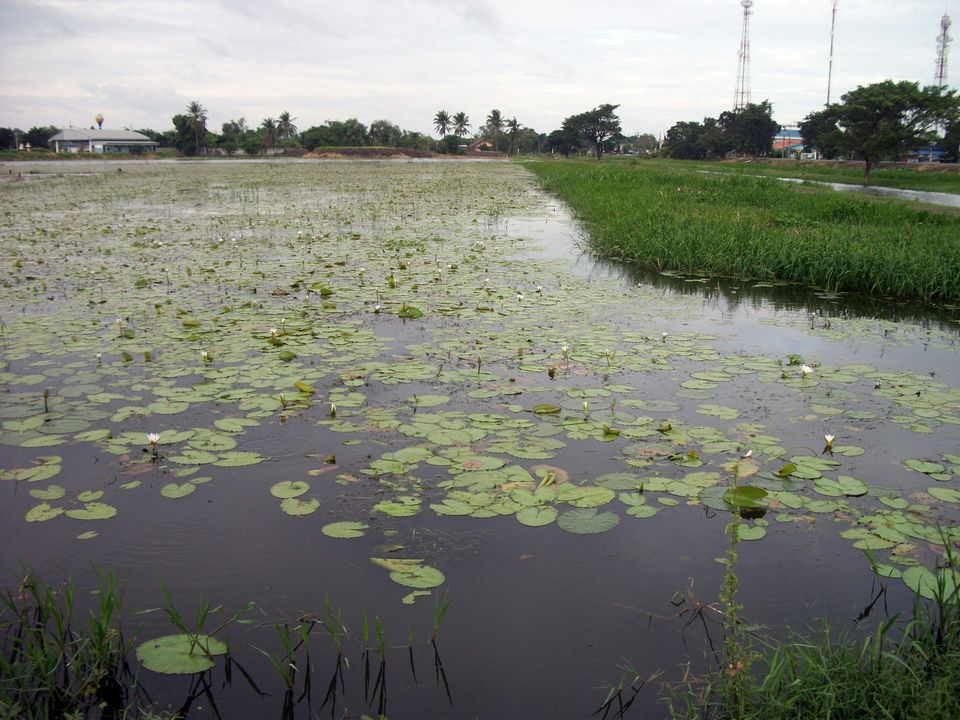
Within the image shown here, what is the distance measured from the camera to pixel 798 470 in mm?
3262

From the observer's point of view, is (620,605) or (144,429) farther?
(144,429)

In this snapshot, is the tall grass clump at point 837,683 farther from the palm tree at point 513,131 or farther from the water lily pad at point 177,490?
the palm tree at point 513,131

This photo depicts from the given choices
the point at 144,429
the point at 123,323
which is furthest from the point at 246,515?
the point at 123,323

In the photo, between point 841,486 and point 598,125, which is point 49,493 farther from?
point 598,125

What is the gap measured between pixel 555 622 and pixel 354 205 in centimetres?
1578

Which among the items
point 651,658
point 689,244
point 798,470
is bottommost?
point 651,658

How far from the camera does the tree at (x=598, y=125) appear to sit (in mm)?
78125

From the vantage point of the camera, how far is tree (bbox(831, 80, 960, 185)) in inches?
809

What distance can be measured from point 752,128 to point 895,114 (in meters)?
31.1

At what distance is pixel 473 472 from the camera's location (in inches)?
127

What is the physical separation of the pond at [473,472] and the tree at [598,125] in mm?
74766

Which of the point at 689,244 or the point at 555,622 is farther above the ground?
the point at 689,244

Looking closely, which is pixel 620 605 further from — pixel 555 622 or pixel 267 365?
pixel 267 365

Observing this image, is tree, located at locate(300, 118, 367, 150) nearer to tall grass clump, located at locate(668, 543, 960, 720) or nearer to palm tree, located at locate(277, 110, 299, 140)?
palm tree, located at locate(277, 110, 299, 140)
